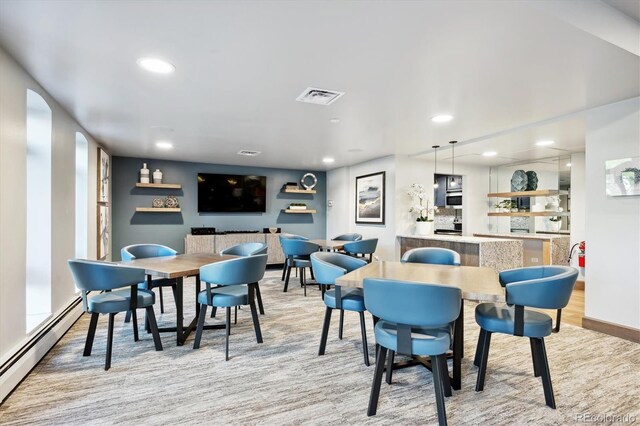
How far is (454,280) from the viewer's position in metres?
2.38

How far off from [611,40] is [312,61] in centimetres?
189

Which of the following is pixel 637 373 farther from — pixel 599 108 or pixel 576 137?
pixel 576 137

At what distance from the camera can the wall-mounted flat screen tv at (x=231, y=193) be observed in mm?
7508

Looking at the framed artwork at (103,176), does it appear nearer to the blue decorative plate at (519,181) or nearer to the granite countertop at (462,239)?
the granite countertop at (462,239)

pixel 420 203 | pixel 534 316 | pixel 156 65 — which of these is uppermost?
pixel 156 65

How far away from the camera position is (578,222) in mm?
5773

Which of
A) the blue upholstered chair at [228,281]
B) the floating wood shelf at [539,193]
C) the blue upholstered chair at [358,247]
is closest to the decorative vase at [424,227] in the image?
the blue upholstered chair at [358,247]

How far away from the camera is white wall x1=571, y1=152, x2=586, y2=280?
5734mm

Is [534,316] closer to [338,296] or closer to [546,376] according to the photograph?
[546,376]

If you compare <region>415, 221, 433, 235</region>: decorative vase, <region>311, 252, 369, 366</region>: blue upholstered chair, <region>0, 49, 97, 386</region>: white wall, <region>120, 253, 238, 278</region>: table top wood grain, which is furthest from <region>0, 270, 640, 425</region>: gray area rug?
Result: <region>415, 221, 433, 235</region>: decorative vase

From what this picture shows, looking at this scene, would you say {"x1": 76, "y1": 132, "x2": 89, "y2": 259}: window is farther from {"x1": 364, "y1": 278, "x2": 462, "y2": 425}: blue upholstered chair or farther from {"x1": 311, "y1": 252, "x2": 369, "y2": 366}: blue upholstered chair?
{"x1": 364, "y1": 278, "x2": 462, "y2": 425}: blue upholstered chair

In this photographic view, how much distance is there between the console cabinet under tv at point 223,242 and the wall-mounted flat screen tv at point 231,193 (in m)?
0.76

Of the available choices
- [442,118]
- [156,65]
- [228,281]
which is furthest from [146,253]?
[442,118]

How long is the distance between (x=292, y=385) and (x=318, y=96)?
2.46m
